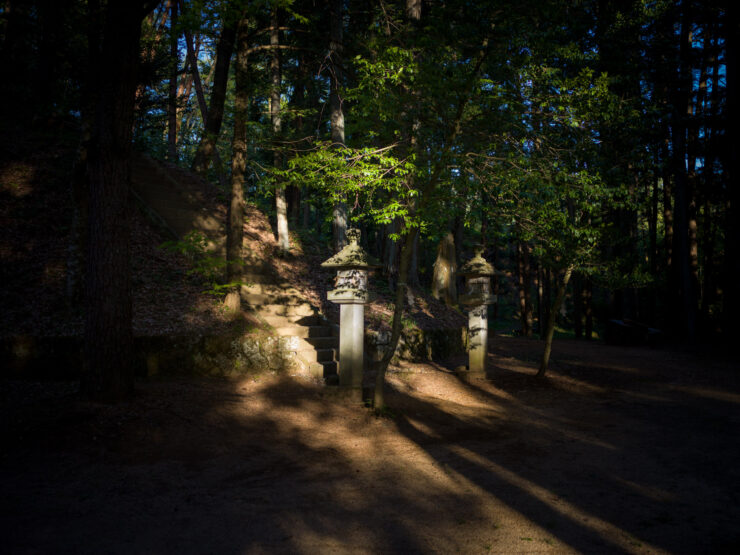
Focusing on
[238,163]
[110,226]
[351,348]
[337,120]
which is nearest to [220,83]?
[337,120]

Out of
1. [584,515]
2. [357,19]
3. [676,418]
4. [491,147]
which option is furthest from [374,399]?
[357,19]

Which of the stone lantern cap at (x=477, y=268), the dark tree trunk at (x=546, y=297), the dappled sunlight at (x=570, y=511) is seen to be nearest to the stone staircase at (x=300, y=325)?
the stone lantern cap at (x=477, y=268)

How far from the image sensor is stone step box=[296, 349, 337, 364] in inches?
361

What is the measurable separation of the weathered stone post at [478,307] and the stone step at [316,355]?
3.96 metres

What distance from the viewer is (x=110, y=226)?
21.8 feet

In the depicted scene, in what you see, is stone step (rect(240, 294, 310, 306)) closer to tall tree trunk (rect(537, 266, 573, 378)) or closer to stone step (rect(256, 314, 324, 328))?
stone step (rect(256, 314, 324, 328))

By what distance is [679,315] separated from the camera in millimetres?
17969

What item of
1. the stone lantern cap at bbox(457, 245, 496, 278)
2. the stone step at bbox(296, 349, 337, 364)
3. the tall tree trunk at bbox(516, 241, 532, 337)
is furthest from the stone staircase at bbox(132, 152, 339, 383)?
the tall tree trunk at bbox(516, 241, 532, 337)

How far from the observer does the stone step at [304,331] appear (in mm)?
9938

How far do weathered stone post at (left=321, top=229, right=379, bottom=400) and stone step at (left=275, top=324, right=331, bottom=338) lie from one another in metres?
1.95

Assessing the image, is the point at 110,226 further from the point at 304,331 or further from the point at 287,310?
the point at 287,310

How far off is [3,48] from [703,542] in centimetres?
2193

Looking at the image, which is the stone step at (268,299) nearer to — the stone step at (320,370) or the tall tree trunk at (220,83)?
the stone step at (320,370)

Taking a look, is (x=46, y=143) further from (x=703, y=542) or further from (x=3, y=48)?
(x=703, y=542)
